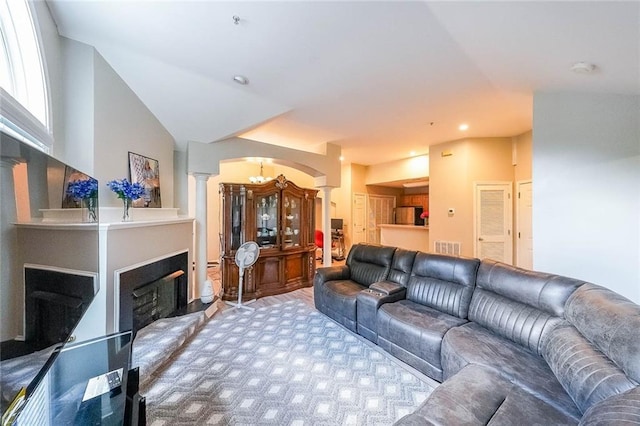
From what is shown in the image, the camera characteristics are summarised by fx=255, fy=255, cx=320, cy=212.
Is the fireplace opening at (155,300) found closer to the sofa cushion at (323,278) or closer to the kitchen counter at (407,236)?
the sofa cushion at (323,278)

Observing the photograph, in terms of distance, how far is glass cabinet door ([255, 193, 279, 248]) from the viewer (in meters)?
4.63

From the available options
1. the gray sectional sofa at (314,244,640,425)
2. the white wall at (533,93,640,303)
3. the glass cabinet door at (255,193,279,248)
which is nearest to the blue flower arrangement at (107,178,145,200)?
the glass cabinet door at (255,193,279,248)

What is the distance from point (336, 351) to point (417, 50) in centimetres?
306

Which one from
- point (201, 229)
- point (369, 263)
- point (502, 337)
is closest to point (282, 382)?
point (502, 337)

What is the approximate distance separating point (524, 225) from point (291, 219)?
447cm

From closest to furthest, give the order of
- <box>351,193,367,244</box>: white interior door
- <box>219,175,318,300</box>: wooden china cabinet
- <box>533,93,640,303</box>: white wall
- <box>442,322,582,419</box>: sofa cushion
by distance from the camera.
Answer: <box>442,322,582,419</box>: sofa cushion
<box>533,93,640,303</box>: white wall
<box>219,175,318,300</box>: wooden china cabinet
<box>351,193,367,244</box>: white interior door

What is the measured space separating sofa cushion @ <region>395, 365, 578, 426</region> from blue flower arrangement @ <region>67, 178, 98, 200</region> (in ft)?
6.95

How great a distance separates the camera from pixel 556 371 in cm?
152

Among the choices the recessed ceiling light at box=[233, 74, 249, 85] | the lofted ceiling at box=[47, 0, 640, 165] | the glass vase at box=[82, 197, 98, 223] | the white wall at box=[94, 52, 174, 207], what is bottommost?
the glass vase at box=[82, 197, 98, 223]

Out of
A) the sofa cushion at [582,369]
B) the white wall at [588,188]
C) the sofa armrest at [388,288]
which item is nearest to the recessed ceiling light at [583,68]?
the white wall at [588,188]

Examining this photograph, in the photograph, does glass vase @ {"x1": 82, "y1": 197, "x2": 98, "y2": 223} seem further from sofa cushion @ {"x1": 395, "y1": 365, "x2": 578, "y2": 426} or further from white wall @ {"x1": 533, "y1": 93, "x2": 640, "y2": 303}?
white wall @ {"x1": 533, "y1": 93, "x2": 640, "y2": 303}

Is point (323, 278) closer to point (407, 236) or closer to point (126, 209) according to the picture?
point (126, 209)

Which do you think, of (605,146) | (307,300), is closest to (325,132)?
(307,300)

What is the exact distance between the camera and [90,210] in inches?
66.4
